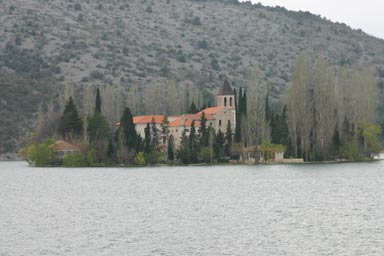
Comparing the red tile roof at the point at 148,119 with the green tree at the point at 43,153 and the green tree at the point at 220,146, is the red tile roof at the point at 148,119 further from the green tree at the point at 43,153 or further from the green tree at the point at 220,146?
the green tree at the point at 43,153

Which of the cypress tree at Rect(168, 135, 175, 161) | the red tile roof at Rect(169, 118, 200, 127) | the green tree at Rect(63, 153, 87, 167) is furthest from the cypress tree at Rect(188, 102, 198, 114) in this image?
the green tree at Rect(63, 153, 87, 167)

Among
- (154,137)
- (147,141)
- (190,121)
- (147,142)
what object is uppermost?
(190,121)

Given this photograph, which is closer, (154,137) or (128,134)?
(128,134)

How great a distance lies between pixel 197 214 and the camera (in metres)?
44.6

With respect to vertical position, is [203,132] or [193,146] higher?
[203,132]

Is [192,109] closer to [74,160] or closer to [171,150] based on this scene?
[171,150]

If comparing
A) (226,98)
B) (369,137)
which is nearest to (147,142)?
(226,98)

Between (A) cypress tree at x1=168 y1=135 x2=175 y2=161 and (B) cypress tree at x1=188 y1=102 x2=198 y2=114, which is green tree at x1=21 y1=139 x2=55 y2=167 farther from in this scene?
(B) cypress tree at x1=188 y1=102 x2=198 y2=114

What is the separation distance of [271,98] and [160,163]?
8146 cm

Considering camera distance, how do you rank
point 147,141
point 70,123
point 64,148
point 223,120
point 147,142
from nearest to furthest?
point 147,142 < point 147,141 < point 64,148 < point 70,123 < point 223,120

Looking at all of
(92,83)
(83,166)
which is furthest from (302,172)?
(92,83)

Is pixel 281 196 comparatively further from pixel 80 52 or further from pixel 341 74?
pixel 80 52

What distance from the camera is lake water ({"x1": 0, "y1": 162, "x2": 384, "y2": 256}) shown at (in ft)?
111

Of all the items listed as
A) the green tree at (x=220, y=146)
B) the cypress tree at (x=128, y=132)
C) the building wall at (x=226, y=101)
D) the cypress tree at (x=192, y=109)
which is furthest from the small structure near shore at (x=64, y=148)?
the building wall at (x=226, y=101)
